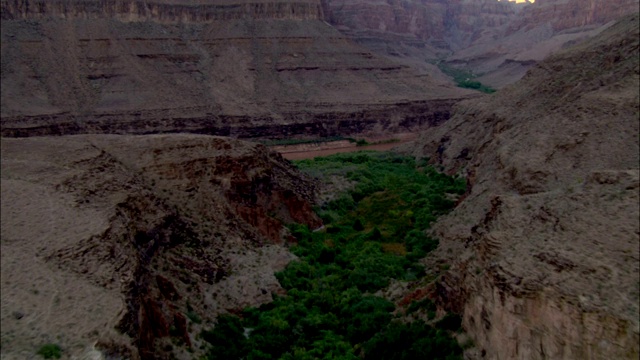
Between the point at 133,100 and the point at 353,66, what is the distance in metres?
31.7

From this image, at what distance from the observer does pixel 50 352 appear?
47.8 ft

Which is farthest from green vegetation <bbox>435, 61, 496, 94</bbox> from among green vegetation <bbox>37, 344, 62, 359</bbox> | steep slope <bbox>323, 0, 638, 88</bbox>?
green vegetation <bbox>37, 344, 62, 359</bbox>

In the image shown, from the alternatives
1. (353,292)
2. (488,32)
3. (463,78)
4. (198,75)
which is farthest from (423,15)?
(353,292)

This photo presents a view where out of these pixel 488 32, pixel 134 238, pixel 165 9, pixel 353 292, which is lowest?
pixel 353 292

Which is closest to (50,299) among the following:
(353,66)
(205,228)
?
(205,228)

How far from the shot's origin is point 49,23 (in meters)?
76.0

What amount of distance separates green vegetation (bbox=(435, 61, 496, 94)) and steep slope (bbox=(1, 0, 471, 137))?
17544 mm

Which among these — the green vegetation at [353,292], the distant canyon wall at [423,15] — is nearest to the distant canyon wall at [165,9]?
the distant canyon wall at [423,15]

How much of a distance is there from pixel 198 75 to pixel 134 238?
2356 inches

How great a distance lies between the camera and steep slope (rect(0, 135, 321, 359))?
1617cm

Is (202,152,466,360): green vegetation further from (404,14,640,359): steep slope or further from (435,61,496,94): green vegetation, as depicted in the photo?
(435,61,496,94): green vegetation

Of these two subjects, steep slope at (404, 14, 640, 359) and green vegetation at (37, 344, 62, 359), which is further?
steep slope at (404, 14, 640, 359)

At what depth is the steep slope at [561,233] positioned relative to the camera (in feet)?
48.3

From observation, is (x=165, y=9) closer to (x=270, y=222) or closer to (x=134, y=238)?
(x=270, y=222)
